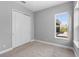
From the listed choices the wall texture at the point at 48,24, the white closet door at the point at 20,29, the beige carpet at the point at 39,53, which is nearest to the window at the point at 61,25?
the wall texture at the point at 48,24

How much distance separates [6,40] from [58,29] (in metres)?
3.05

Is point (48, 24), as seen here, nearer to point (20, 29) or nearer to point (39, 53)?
point (20, 29)

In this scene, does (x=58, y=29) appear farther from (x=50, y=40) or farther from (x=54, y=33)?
(x=50, y=40)

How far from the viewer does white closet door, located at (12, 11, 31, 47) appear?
11.1 ft

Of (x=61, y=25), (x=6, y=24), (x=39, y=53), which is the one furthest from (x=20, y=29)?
(x=61, y=25)

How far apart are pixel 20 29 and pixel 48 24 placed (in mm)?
1948

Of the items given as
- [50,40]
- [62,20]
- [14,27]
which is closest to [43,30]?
[50,40]

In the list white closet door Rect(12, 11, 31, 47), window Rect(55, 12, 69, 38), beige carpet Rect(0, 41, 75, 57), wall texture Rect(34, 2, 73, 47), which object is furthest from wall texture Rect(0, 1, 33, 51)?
window Rect(55, 12, 69, 38)

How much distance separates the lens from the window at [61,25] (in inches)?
148

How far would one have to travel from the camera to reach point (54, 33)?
13.7 ft

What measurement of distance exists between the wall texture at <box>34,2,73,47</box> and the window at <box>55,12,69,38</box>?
0.20m

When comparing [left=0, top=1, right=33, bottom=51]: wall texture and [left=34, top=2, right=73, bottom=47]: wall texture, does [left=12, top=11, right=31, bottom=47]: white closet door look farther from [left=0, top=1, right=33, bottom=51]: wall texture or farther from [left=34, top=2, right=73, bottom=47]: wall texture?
[left=34, top=2, right=73, bottom=47]: wall texture

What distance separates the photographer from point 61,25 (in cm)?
396

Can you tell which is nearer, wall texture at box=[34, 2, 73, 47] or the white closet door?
the white closet door
